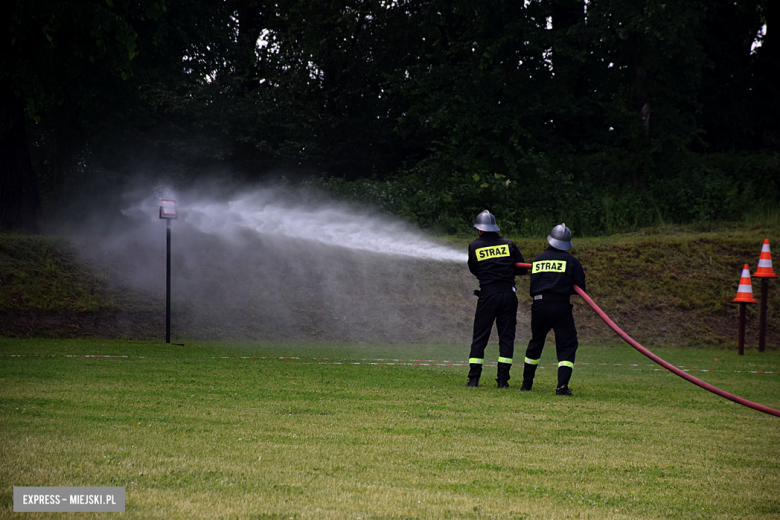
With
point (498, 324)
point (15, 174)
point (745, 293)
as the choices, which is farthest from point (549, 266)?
point (15, 174)

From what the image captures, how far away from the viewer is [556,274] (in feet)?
27.0

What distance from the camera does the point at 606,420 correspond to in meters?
6.17

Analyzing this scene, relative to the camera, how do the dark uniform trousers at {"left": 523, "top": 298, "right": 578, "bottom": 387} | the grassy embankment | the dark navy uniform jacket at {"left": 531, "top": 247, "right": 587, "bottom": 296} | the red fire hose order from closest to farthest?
the red fire hose < the dark uniform trousers at {"left": 523, "top": 298, "right": 578, "bottom": 387} < the dark navy uniform jacket at {"left": 531, "top": 247, "right": 587, "bottom": 296} < the grassy embankment

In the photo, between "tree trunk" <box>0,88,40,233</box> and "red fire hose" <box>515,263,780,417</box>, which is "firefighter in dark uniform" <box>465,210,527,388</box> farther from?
"tree trunk" <box>0,88,40,233</box>

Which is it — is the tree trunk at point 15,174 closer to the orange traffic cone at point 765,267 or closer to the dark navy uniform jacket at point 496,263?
the dark navy uniform jacket at point 496,263

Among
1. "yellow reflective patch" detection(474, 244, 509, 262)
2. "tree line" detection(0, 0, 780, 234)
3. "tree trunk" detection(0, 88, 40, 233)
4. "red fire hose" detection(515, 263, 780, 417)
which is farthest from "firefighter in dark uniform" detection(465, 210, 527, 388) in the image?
"tree trunk" detection(0, 88, 40, 233)

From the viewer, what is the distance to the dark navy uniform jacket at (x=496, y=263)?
8.61 metres

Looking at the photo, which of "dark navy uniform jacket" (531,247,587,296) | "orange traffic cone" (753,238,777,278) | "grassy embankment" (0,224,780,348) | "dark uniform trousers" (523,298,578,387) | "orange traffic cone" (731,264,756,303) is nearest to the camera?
"dark uniform trousers" (523,298,578,387)

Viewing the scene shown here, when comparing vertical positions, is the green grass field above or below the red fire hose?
below

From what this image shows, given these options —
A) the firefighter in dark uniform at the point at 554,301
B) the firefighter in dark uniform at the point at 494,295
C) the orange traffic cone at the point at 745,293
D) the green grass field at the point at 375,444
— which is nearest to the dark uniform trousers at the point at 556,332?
the firefighter in dark uniform at the point at 554,301

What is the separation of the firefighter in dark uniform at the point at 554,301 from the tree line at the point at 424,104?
9.43 metres

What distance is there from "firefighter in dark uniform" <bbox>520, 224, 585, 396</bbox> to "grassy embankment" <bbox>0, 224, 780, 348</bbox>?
7.15 m

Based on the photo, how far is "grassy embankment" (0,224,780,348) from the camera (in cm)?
1371

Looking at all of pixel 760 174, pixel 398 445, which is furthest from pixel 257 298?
pixel 760 174
